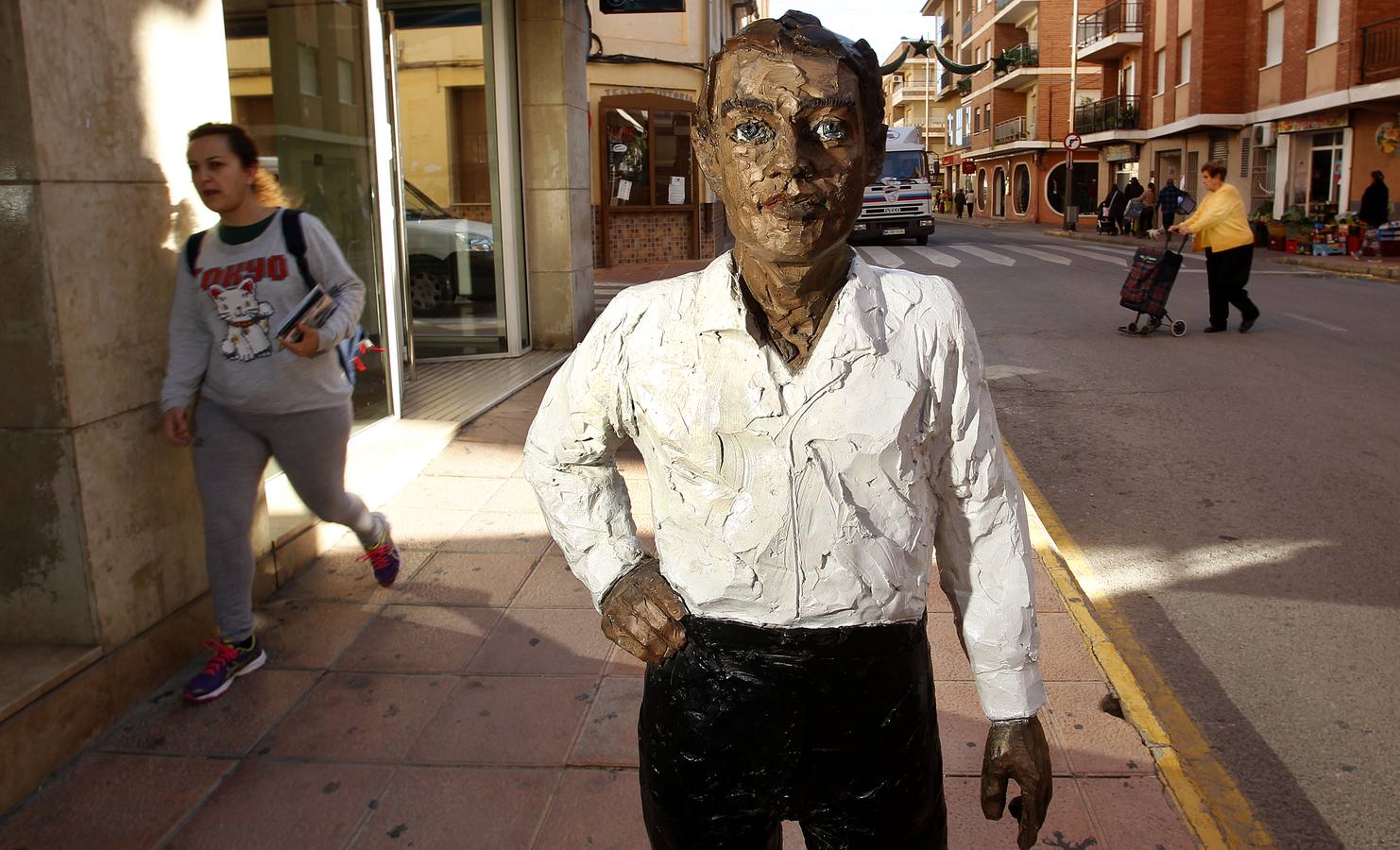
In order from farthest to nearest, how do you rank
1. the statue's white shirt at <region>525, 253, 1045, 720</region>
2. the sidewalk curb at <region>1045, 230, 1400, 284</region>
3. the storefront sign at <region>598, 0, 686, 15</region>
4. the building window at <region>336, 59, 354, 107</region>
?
the sidewalk curb at <region>1045, 230, 1400, 284</region>
the storefront sign at <region>598, 0, 686, 15</region>
the building window at <region>336, 59, 354, 107</region>
the statue's white shirt at <region>525, 253, 1045, 720</region>

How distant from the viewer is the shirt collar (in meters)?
1.49

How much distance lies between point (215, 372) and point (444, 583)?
1456mm

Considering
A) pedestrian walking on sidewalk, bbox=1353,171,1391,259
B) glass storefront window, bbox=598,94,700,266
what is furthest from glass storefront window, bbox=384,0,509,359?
pedestrian walking on sidewalk, bbox=1353,171,1391,259

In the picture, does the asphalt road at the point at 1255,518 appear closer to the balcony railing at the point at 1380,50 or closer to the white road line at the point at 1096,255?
the white road line at the point at 1096,255

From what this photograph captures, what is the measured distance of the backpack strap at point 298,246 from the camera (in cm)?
369

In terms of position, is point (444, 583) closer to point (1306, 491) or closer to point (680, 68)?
point (1306, 491)

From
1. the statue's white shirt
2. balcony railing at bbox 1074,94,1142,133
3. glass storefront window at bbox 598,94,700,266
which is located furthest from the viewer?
balcony railing at bbox 1074,94,1142,133

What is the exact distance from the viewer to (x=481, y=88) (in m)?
9.72

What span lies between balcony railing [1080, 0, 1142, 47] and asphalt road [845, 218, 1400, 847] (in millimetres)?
32136

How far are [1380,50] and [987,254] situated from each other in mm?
9937

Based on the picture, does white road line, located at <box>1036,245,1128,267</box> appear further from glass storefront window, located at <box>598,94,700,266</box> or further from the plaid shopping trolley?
the plaid shopping trolley

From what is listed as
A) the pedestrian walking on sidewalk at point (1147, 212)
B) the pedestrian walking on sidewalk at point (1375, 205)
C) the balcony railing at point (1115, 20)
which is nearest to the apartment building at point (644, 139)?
the pedestrian walking on sidewalk at point (1375, 205)

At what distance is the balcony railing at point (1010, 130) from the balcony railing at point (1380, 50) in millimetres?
25680

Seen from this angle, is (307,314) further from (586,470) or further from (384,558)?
(586,470)
